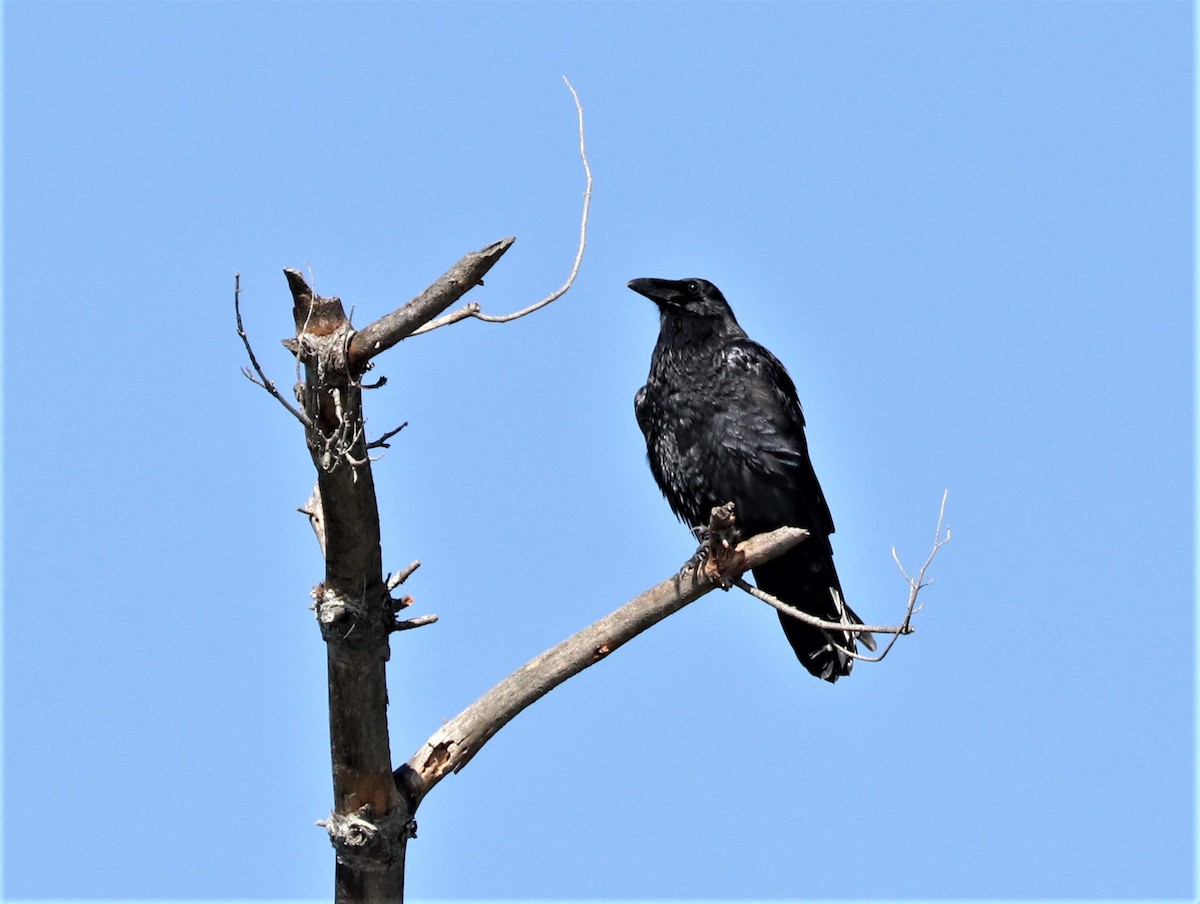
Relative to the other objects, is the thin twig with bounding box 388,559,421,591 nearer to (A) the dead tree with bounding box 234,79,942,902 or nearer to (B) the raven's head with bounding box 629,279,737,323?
(A) the dead tree with bounding box 234,79,942,902

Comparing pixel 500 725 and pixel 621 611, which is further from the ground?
pixel 621 611

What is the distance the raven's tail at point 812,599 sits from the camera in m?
6.66

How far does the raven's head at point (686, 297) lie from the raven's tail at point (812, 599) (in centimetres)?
124

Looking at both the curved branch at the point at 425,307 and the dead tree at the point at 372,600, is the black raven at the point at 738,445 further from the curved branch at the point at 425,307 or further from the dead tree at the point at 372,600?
the curved branch at the point at 425,307

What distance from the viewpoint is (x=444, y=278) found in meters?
4.69

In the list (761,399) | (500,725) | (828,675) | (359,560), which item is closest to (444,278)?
(359,560)

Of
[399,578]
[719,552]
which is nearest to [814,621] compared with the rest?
[719,552]

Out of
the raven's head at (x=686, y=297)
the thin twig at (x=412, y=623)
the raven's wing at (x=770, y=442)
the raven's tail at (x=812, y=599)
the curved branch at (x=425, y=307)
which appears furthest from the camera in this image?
the raven's head at (x=686, y=297)

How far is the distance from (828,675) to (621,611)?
1592mm

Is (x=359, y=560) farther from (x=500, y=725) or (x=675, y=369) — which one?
(x=675, y=369)

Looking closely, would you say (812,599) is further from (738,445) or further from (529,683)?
(529,683)

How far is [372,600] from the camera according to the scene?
5.21 meters

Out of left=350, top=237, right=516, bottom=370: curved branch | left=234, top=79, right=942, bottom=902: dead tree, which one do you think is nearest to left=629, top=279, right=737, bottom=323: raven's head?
left=234, top=79, right=942, bottom=902: dead tree

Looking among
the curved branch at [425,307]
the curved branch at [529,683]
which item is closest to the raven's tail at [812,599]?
the curved branch at [529,683]
